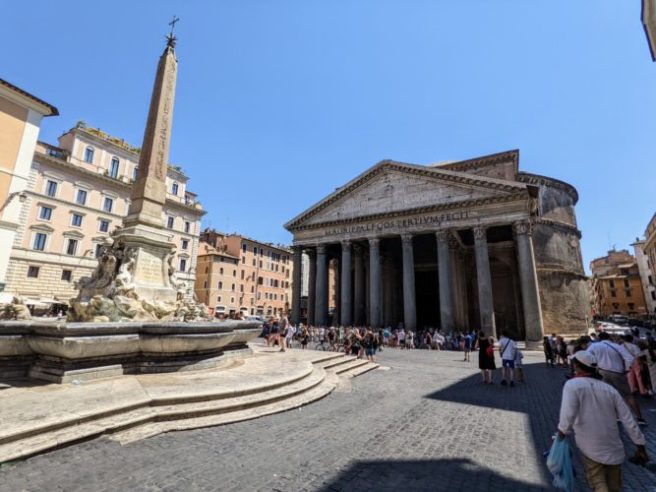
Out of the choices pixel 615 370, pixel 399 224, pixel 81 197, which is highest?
pixel 81 197

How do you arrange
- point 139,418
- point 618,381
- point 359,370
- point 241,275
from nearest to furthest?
point 139,418
point 618,381
point 359,370
point 241,275

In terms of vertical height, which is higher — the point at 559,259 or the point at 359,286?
the point at 559,259

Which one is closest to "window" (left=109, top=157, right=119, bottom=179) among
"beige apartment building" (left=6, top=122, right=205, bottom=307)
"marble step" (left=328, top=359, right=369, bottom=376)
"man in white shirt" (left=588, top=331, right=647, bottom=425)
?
"beige apartment building" (left=6, top=122, right=205, bottom=307)

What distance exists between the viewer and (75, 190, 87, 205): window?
2536 cm

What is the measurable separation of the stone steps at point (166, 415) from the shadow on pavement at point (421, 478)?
199 cm

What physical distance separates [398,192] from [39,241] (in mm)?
26646

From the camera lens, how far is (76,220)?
2536 centimetres

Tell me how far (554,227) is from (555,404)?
2963 cm

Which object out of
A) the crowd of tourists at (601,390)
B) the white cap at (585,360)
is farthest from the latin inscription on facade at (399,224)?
the white cap at (585,360)

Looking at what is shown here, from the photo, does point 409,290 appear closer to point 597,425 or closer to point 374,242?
point 374,242

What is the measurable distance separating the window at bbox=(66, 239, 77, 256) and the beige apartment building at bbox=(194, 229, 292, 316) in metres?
15.2

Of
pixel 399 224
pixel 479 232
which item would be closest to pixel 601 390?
pixel 479 232

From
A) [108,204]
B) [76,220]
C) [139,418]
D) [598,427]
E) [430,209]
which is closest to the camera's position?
[598,427]

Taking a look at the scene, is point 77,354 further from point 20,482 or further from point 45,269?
point 45,269
